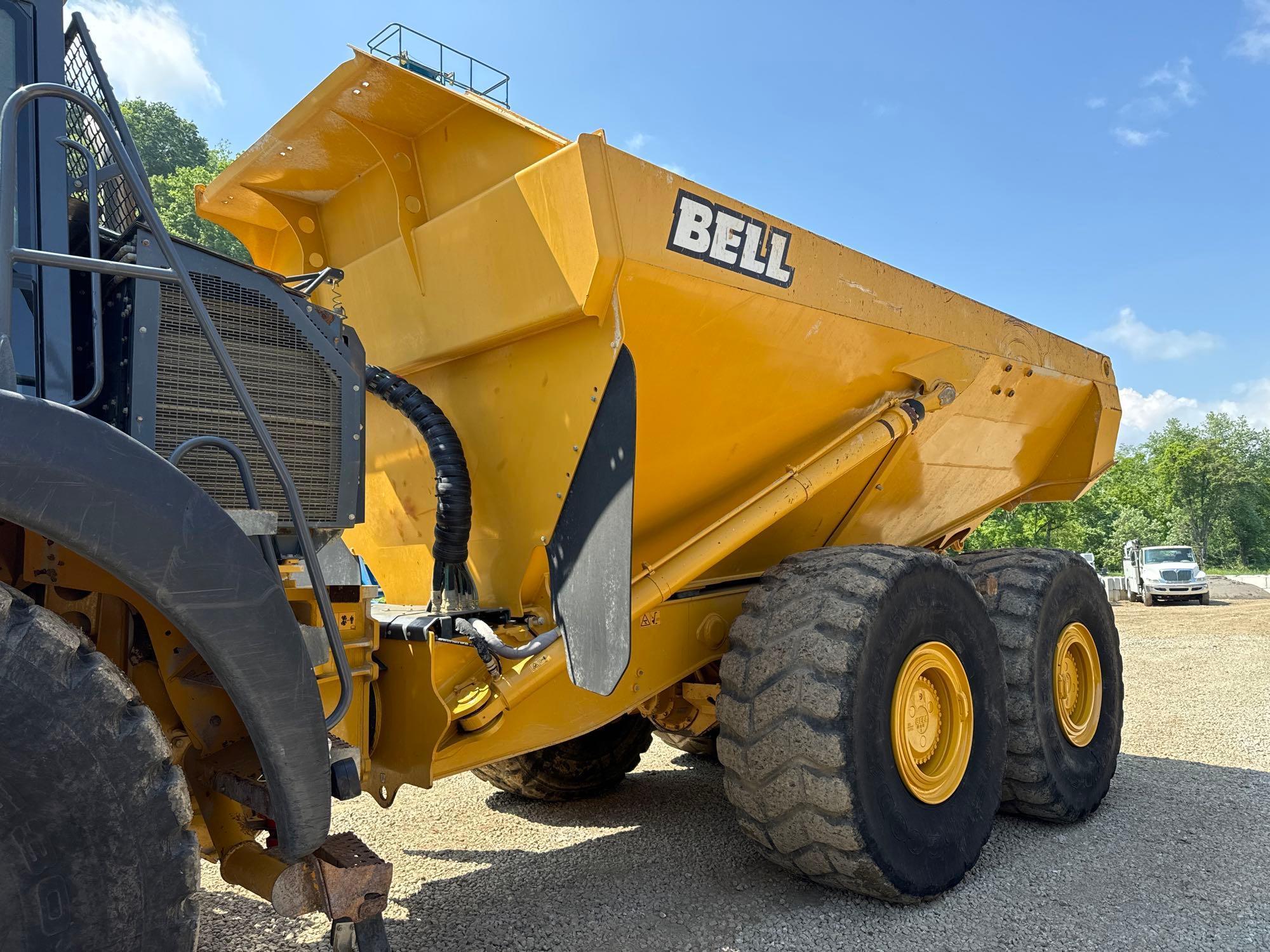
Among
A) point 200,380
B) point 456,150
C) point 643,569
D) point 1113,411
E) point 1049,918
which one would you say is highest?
point 456,150

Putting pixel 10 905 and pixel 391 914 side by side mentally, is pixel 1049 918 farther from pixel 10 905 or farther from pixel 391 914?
pixel 10 905

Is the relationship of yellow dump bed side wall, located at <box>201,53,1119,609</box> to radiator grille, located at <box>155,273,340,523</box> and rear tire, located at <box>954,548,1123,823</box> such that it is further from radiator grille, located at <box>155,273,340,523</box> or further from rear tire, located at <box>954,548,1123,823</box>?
rear tire, located at <box>954,548,1123,823</box>

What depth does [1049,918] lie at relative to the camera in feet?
10.5

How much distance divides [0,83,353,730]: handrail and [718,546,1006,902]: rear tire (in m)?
1.58

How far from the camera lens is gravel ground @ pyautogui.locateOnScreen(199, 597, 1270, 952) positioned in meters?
3.06

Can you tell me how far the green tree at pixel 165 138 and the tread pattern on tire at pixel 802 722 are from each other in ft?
121

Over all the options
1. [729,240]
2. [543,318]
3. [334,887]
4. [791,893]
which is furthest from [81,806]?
[791,893]

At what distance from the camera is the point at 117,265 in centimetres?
171

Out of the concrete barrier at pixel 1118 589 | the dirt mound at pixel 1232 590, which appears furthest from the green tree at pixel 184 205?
the dirt mound at pixel 1232 590

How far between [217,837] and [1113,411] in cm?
555

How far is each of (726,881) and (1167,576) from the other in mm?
23264

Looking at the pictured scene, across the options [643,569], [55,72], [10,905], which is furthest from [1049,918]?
[55,72]

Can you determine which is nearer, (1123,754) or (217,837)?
(217,837)

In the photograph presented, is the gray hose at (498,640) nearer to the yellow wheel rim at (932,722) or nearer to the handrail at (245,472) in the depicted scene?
the handrail at (245,472)
